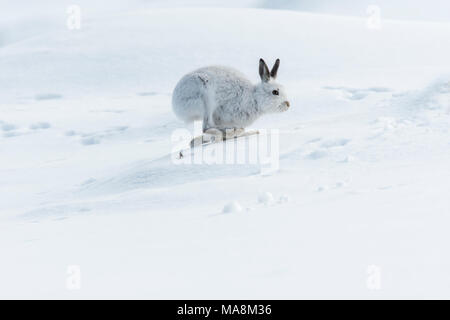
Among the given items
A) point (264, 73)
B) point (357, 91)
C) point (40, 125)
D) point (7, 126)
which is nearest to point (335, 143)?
point (264, 73)

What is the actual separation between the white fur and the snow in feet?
1.45

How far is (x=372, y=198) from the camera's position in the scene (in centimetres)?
429

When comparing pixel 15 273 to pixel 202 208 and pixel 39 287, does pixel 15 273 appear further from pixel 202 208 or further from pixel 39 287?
pixel 202 208

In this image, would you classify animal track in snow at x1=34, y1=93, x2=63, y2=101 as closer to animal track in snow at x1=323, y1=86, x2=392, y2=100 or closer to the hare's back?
animal track in snow at x1=323, y1=86, x2=392, y2=100

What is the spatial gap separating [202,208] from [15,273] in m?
1.64

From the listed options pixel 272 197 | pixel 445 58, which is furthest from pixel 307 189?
pixel 445 58

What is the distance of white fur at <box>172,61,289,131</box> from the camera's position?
273 inches

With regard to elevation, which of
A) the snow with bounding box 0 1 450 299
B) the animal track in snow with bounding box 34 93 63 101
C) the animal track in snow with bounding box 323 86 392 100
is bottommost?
the snow with bounding box 0 1 450 299

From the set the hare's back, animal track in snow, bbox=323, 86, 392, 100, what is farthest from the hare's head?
animal track in snow, bbox=323, 86, 392, 100

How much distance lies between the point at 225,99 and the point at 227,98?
2 centimetres

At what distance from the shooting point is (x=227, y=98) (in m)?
6.94

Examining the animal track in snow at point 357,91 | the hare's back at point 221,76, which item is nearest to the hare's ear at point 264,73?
the hare's back at point 221,76

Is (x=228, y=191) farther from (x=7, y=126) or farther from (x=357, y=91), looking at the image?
(x=7, y=126)

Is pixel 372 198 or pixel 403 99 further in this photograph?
pixel 403 99
